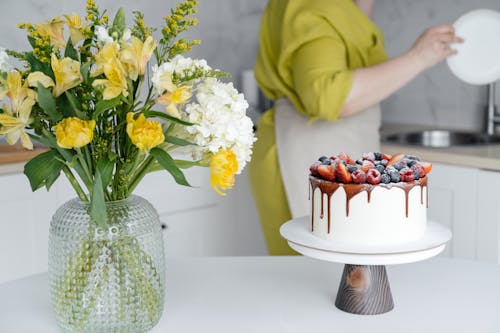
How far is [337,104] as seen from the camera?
1.91 metres

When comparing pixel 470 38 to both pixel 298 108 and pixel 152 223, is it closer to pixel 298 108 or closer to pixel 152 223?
pixel 298 108

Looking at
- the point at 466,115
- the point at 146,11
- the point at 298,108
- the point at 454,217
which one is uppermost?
the point at 146,11

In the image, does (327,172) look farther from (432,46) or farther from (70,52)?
(432,46)

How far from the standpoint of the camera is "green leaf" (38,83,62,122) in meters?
0.97

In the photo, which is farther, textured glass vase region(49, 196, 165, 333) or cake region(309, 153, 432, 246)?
cake region(309, 153, 432, 246)

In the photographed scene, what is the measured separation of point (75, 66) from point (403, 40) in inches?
87.2

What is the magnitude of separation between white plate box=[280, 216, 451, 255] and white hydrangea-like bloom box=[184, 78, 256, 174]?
226 mm

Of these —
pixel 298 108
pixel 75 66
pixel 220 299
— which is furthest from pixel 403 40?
pixel 75 66

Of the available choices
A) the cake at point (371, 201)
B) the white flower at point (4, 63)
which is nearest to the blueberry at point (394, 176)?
the cake at point (371, 201)

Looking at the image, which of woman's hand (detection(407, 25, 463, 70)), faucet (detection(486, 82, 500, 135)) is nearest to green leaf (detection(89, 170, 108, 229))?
woman's hand (detection(407, 25, 463, 70))

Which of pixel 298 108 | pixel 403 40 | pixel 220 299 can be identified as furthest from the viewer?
pixel 403 40

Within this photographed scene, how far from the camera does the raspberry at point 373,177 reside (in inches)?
45.0

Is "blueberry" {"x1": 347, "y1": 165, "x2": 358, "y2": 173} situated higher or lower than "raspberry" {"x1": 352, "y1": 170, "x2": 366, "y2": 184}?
higher

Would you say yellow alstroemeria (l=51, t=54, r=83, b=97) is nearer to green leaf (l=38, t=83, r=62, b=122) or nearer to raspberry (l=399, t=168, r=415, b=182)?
green leaf (l=38, t=83, r=62, b=122)
